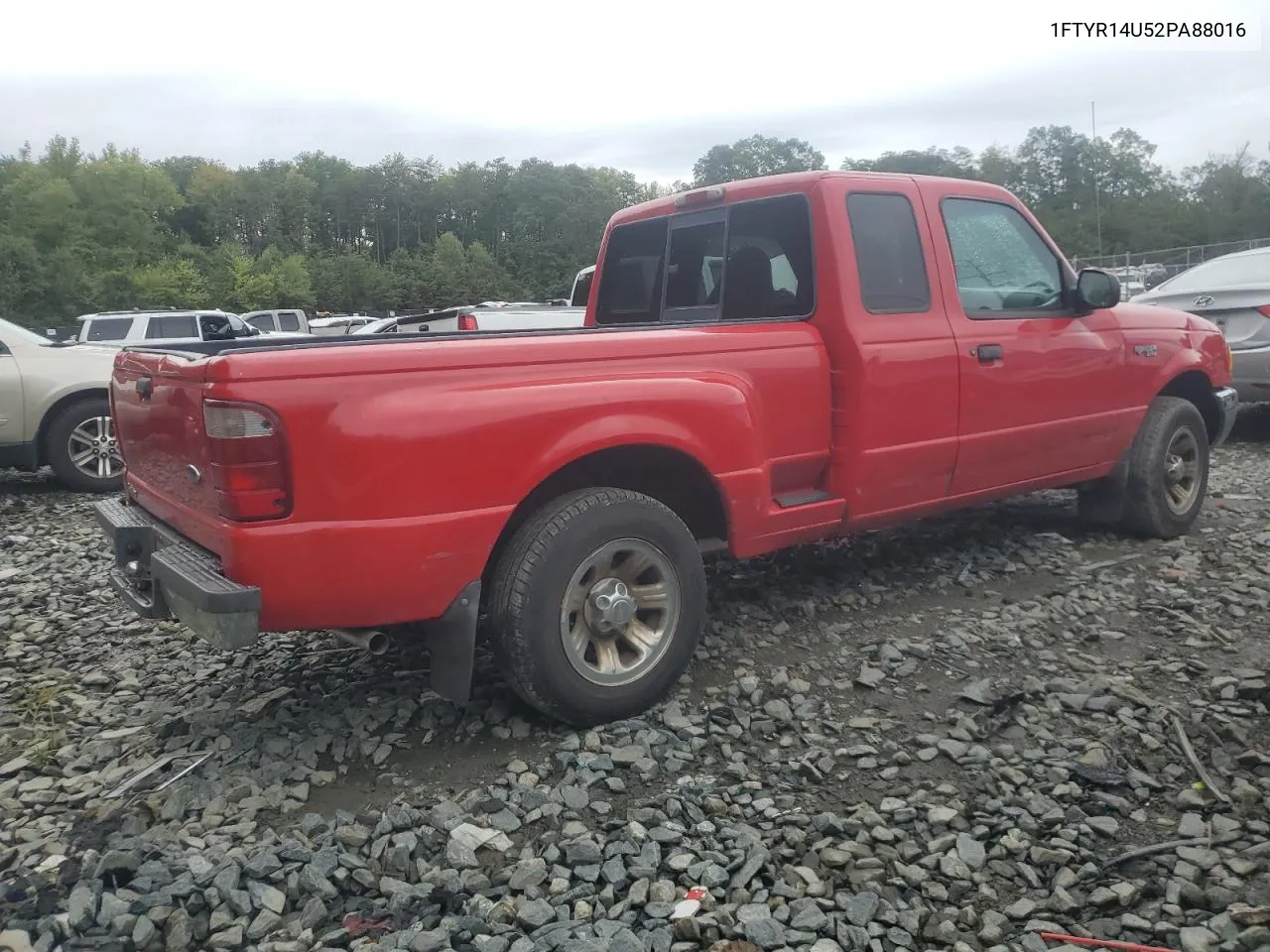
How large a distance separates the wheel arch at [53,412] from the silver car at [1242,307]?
962 cm

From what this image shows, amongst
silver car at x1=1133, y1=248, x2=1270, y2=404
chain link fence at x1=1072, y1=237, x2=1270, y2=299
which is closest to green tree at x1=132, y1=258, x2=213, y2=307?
chain link fence at x1=1072, y1=237, x2=1270, y2=299

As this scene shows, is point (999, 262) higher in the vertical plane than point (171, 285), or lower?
lower

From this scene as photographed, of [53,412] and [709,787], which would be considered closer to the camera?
[709,787]

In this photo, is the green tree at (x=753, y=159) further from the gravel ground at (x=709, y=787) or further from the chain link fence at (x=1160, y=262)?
the gravel ground at (x=709, y=787)

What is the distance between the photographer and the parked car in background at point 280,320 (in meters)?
26.3

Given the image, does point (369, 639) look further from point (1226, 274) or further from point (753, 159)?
point (753, 159)

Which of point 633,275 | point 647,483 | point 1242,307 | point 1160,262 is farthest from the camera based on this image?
point 1160,262

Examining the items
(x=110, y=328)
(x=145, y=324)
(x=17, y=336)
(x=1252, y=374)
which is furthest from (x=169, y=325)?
(x=1252, y=374)

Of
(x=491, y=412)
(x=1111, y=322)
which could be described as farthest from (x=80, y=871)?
(x=1111, y=322)

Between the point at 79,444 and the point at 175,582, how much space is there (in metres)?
6.40

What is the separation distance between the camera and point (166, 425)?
3.44 metres

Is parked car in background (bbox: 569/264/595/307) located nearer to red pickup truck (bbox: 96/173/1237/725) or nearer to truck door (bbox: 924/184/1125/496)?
red pickup truck (bbox: 96/173/1237/725)

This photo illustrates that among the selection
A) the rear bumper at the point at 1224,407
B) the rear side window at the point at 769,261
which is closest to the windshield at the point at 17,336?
the rear side window at the point at 769,261

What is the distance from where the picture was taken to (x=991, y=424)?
4.87m
